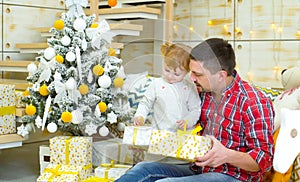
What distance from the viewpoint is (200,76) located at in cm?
187

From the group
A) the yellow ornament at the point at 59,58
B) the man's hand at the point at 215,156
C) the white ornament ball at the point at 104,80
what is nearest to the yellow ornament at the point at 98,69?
the white ornament ball at the point at 104,80

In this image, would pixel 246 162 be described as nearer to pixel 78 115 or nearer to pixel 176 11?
pixel 78 115

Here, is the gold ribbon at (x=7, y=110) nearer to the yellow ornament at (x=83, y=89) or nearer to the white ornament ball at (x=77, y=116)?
the white ornament ball at (x=77, y=116)

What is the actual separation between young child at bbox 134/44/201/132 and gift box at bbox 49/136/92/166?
0.96 metres

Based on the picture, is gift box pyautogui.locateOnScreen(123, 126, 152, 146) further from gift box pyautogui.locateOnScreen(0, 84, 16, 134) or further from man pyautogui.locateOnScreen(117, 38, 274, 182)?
gift box pyautogui.locateOnScreen(0, 84, 16, 134)

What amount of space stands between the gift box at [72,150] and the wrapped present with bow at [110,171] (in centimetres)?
11

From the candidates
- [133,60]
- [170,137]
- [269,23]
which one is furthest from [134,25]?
[269,23]

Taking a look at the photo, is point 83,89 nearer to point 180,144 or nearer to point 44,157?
point 44,157

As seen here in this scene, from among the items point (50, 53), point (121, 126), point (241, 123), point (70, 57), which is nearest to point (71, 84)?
point (70, 57)

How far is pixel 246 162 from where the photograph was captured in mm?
1880

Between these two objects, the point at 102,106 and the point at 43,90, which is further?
the point at 43,90

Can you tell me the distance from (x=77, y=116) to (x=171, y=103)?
977 millimetres

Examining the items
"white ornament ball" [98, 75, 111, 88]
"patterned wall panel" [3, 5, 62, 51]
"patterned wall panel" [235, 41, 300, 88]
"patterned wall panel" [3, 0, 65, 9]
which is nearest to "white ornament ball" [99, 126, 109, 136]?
"white ornament ball" [98, 75, 111, 88]

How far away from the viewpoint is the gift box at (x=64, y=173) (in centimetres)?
275
